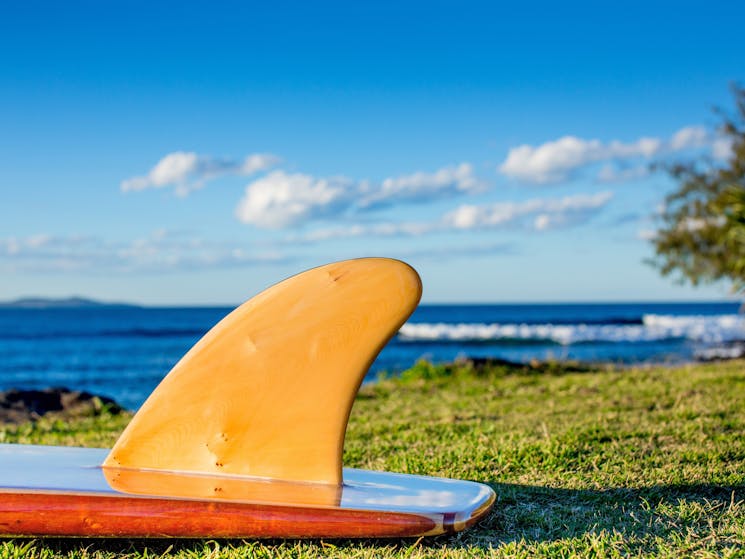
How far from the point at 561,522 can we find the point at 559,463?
38.4 inches

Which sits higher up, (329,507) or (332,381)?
(332,381)

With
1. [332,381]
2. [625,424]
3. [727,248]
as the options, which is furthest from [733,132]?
[332,381]

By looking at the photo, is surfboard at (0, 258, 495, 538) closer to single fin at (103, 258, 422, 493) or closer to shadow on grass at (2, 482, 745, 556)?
single fin at (103, 258, 422, 493)

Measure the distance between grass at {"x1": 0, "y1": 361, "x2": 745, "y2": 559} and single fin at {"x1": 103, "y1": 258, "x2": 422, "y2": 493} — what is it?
0.34m

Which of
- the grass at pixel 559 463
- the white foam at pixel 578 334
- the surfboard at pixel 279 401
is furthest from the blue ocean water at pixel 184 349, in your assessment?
the surfboard at pixel 279 401

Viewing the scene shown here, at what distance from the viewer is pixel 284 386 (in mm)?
3107

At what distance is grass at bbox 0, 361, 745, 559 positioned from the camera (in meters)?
2.89

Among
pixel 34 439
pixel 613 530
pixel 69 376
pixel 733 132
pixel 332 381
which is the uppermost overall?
pixel 733 132

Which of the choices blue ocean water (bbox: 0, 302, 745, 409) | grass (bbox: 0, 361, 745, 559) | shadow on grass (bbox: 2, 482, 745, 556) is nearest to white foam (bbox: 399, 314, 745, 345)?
blue ocean water (bbox: 0, 302, 745, 409)

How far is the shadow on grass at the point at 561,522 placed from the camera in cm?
291

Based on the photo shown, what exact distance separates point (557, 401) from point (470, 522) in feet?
14.2

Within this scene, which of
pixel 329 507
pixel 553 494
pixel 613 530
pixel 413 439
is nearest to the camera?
pixel 329 507

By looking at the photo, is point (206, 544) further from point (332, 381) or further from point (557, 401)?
point (557, 401)

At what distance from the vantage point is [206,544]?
9.52 feet
